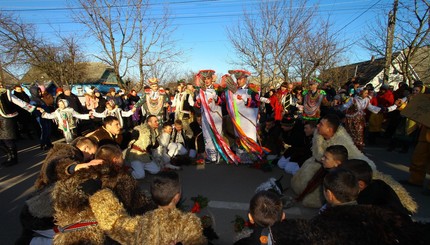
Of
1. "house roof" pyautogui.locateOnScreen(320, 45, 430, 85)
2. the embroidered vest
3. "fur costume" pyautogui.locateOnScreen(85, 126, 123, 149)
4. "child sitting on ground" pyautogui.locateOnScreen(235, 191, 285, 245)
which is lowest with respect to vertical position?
"child sitting on ground" pyautogui.locateOnScreen(235, 191, 285, 245)

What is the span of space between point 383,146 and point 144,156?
7066mm

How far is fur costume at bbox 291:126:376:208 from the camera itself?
12.3ft

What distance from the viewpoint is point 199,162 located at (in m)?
6.07

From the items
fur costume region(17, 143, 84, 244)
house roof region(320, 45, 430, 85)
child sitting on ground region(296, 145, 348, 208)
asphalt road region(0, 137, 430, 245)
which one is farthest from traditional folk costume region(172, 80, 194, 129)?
house roof region(320, 45, 430, 85)

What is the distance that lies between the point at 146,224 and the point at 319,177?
2.79m

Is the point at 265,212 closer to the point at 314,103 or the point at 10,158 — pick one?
the point at 314,103

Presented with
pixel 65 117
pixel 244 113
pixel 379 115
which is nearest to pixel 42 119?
pixel 65 117

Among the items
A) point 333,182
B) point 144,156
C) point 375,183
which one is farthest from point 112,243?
point 144,156

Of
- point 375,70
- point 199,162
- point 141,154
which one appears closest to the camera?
point 141,154

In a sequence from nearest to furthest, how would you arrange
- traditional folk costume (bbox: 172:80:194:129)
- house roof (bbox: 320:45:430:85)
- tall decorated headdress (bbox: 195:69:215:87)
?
tall decorated headdress (bbox: 195:69:215:87)
traditional folk costume (bbox: 172:80:194:129)
house roof (bbox: 320:45:430:85)

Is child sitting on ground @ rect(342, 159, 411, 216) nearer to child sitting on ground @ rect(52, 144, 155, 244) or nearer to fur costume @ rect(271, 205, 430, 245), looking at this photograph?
fur costume @ rect(271, 205, 430, 245)

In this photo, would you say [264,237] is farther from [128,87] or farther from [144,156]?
[128,87]

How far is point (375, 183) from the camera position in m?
2.70

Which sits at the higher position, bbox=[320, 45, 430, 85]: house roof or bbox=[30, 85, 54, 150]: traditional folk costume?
bbox=[320, 45, 430, 85]: house roof
